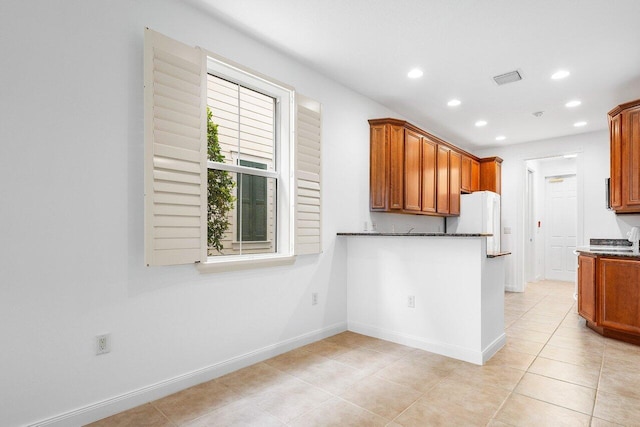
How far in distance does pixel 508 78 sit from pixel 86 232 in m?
4.04

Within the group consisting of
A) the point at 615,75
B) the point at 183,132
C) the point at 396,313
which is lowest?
the point at 396,313

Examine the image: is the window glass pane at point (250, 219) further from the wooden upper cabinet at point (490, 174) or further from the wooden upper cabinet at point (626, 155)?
the wooden upper cabinet at point (490, 174)

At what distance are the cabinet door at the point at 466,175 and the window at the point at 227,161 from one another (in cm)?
349

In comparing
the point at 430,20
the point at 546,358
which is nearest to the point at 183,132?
the point at 430,20

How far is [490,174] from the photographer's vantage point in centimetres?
639

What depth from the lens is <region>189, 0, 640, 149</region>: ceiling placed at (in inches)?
98.7

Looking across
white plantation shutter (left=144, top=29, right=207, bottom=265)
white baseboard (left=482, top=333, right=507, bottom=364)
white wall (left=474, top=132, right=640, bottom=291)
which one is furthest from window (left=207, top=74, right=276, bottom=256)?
white wall (left=474, top=132, right=640, bottom=291)

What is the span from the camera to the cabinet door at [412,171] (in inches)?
171

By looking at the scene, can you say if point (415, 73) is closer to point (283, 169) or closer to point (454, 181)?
point (283, 169)

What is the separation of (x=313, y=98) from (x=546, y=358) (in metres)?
3.26

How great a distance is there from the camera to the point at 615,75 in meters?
3.51

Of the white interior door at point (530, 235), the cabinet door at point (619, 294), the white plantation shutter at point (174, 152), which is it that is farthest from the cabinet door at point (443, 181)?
the white plantation shutter at point (174, 152)

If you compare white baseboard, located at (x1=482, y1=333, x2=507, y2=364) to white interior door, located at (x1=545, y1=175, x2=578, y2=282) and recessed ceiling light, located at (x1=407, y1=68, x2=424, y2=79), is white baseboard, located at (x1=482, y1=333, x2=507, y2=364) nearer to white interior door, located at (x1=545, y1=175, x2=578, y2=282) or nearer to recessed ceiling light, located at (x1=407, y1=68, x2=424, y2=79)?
recessed ceiling light, located at (x1=407, y1=68, x2=424, y2=79)

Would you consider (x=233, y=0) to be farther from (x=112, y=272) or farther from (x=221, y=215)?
(x=112, y=272)
